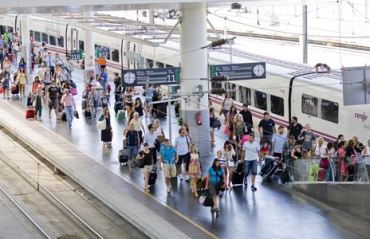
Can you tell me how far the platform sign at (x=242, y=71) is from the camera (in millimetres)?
23703

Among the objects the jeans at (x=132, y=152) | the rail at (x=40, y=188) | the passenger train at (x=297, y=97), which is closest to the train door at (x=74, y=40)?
the passenger train at (x=297, y=97)

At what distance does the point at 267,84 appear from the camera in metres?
28.0

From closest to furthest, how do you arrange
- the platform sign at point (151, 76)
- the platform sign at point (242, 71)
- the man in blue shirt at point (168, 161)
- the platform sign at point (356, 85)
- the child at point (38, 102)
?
the man in blue shirt at point (168, 161) < the platform sign at point (356, 85) < the platform sign at point (151, 76) < the platform sign at point (242, 71) < the child at point (38, 102)

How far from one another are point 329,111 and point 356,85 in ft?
13.6

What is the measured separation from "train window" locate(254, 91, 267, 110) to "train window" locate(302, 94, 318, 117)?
2370 millimetres

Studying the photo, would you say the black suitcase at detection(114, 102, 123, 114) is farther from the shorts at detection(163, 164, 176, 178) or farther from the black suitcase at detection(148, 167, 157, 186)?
the shorts at detection(163, 164, 176, 178)

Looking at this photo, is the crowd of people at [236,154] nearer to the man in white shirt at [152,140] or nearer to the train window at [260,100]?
the man in white shirt at [152,140]

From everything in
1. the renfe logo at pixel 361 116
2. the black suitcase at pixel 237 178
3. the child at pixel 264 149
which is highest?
the renfe logo at pixel 361 116

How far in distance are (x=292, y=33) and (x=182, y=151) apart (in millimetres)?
25291

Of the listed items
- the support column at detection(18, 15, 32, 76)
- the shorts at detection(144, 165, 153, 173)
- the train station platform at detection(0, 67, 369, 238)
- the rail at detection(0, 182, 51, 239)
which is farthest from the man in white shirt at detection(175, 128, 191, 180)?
the support column at detection(18, 15, 32, 76)

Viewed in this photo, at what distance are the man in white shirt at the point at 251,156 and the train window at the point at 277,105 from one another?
7.42 meters

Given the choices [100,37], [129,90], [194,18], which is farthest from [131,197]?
[100,37]

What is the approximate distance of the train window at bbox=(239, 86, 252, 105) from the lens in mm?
29352

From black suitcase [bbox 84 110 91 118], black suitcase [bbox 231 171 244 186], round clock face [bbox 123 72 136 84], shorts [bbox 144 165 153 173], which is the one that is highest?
round clock face [bbox 123 72 136 84]
